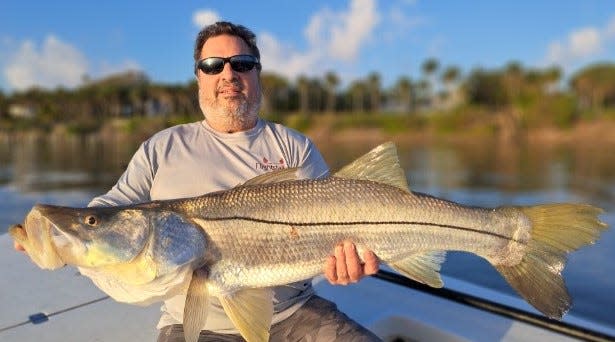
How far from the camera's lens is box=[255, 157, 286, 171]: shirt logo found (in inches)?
132

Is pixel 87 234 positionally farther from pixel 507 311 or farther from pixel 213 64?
pixel 507 311

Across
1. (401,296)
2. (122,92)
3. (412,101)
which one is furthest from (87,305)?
(122,92)

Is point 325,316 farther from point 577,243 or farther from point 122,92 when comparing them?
point 122,92

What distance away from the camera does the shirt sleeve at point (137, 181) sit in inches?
121

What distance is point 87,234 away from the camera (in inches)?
92.4

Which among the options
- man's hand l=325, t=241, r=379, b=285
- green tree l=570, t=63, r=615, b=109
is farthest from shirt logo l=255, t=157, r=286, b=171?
green tree l=570, t=63, r=615, b=109

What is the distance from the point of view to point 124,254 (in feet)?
7.84

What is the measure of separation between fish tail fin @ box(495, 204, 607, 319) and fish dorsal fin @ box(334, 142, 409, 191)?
750mm

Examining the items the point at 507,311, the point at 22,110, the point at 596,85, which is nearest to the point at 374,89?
the point at 596,85

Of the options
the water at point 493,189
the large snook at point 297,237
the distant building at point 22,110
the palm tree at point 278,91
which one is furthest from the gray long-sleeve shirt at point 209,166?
the distant building at point 22,110

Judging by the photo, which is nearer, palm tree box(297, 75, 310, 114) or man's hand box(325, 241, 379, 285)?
man's hand box(325, 241, 379, 285)

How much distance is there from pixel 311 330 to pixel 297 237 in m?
0.81

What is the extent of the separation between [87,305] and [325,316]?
1935 millimetres

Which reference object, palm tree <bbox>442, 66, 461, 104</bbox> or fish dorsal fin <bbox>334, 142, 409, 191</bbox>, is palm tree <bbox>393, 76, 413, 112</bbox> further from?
fish dorsal fin <bbox>334, 142, 409, 191</bbox>
